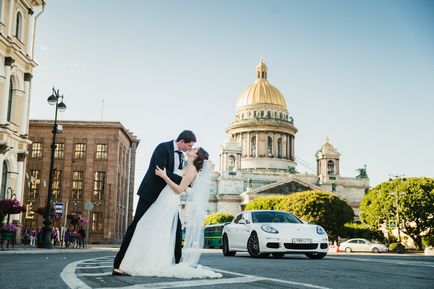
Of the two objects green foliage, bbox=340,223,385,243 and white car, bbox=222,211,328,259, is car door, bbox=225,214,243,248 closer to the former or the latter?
white car, bbox=222,211,328,259

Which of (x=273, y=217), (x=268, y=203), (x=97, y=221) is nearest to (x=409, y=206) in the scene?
(x=268, y=203)

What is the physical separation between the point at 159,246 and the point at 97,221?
4886cm

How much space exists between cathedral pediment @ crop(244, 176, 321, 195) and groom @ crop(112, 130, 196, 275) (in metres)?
83.0

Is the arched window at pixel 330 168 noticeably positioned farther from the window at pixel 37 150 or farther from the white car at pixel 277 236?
the white car at pixel 277 236

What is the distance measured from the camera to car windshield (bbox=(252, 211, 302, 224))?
1574 cm

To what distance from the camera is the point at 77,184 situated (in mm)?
55344

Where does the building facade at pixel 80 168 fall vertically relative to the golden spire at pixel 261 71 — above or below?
below

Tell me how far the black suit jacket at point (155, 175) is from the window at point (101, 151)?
49305 millimetres

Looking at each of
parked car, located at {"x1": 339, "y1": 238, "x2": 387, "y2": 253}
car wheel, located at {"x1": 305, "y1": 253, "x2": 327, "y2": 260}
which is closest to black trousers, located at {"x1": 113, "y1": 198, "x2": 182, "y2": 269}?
car wheel, located at {"x1": 305, "y1": 253, "x2": 327, "y2": 260}

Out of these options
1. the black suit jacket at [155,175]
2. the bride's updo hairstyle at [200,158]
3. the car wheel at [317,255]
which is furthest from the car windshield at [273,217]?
the black suit jacket at [155,175]

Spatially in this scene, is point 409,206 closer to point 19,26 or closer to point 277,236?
point 19,26

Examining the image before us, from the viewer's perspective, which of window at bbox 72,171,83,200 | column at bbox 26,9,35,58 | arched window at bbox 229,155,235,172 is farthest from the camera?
arched window at bbox 229,155,235,172

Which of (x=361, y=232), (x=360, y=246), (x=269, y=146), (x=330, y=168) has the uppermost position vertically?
(x=269, y=146)

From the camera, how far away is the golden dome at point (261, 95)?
109m
